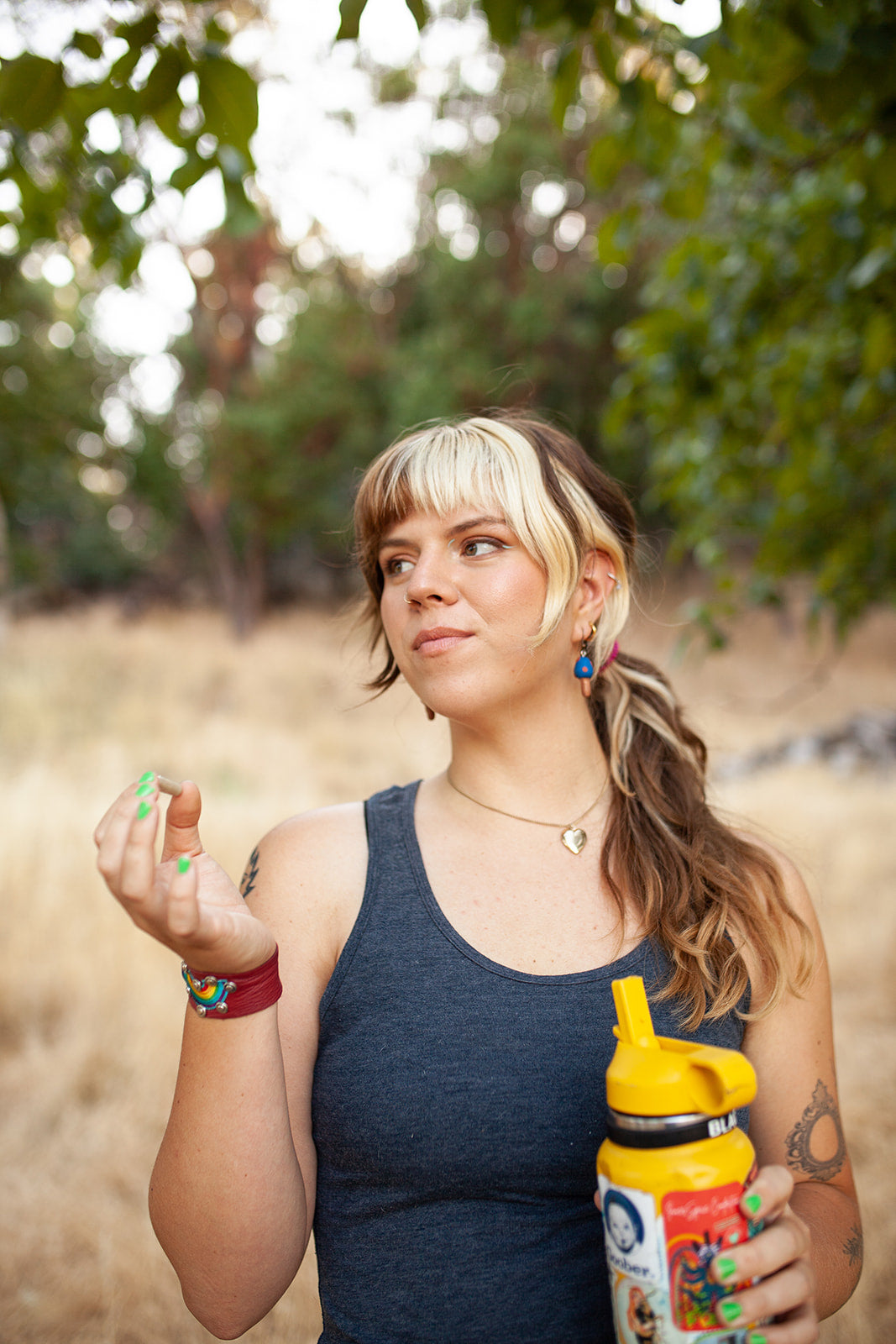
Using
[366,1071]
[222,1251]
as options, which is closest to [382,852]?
[366,1071]

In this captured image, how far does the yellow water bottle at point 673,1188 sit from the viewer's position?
3.33ft

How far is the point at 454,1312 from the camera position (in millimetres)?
1372

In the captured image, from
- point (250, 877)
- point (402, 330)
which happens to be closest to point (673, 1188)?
point (250, 877)

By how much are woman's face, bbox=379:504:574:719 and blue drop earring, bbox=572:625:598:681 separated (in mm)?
179

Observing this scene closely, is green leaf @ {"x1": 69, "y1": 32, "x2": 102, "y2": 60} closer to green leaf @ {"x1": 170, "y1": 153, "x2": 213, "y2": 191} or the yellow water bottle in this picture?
green leaf @ {"x1": 170, "y1": 153, "x2": 213, "y2": 191}

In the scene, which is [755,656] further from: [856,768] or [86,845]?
[86,845]

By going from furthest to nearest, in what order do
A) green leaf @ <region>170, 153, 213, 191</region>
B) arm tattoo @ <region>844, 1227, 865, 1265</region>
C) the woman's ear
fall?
green leaf @ <region>170, 153, 213, 191</region>
the woman's ear
arm tattoo @ <region>844, 1227, 865, 1265</region>

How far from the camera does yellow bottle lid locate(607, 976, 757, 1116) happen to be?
1.04 m

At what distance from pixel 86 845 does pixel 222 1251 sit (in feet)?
15.8

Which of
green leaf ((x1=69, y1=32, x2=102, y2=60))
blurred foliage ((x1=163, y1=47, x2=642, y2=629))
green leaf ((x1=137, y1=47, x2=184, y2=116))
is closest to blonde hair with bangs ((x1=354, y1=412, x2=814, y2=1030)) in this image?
green leaf ((x1=137, y1=47, x2=184, y2=116))

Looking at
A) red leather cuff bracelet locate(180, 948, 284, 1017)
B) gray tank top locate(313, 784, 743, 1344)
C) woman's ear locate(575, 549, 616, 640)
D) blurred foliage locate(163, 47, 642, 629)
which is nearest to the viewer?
red leather cuff bracelet locate(180, 948, 284, 1017)

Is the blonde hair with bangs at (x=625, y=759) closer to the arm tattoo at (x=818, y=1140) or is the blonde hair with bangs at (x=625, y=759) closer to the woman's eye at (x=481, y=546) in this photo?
the woman's eye at (x=481, y=546)

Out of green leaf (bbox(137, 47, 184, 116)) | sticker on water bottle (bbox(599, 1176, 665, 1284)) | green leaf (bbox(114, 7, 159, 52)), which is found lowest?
sticker on water bottle (bbox(599, 1176, 665, 1284))

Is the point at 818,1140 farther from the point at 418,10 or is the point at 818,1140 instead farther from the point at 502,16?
the point at 502,16
